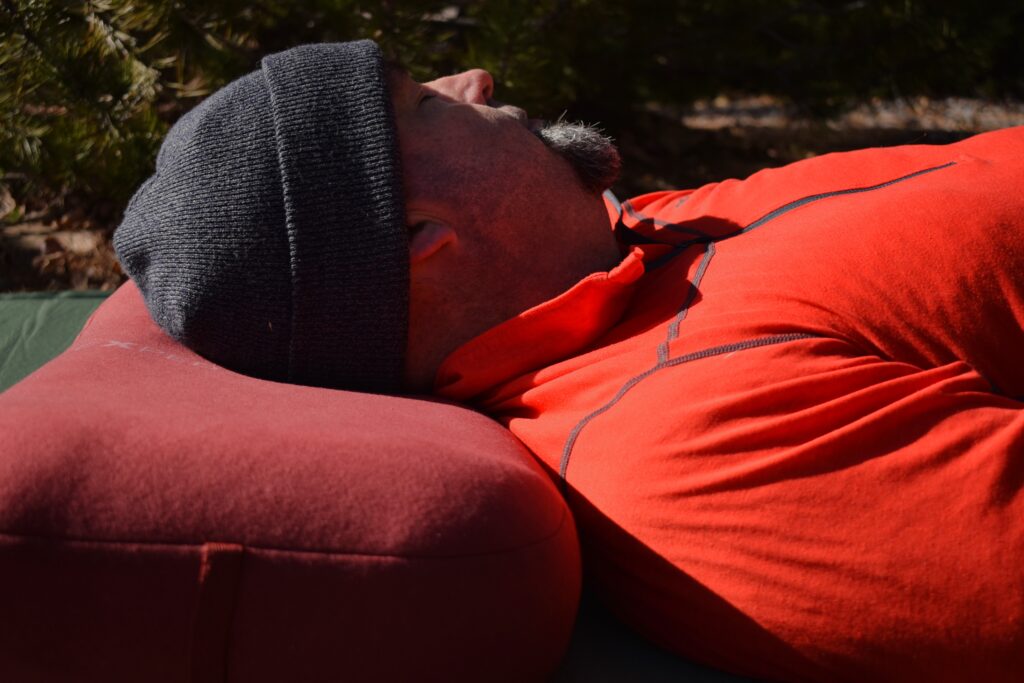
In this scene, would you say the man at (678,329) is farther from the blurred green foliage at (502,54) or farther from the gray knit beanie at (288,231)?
the blurred green foliage at (502,54)

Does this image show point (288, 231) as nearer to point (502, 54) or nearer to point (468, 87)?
point (468, 87)

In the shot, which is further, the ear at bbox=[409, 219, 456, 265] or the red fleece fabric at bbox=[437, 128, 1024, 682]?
the ear at bbox=[409, 219, 456, 265]

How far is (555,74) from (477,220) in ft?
5.29

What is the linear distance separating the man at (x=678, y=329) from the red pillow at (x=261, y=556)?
19cm

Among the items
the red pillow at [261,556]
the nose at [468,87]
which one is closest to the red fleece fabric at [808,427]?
the red pillow at [261,556]

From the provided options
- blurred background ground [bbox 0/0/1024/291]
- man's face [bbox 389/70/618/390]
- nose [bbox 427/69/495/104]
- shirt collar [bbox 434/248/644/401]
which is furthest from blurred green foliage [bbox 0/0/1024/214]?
shirt collar [bbox 434/248/644/401]

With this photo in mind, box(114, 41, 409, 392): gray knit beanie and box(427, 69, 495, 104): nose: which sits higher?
box(427, 69, 495, 104): nose

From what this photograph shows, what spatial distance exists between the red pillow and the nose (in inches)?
25.4

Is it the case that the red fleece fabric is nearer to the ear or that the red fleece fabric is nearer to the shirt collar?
the shirt collar

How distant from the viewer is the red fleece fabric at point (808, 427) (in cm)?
99

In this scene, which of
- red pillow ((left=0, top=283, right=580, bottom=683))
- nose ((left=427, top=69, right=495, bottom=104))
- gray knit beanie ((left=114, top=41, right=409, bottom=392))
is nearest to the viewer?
red pillow ((left=0, top=283, right=580, bottom=683))

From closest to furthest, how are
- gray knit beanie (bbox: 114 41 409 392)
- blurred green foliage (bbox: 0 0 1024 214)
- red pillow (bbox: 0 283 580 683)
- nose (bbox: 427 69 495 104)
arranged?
red pillow (bbox: 0 283 580 683)
gray knit beanie (bbox: 114 41 409 392)
nose (bbox: 427 69 495 104)
blurred green foliage (bbox: 0 0 1024 214)

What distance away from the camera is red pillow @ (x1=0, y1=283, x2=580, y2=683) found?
0.94 meters

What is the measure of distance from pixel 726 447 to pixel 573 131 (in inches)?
23.5
